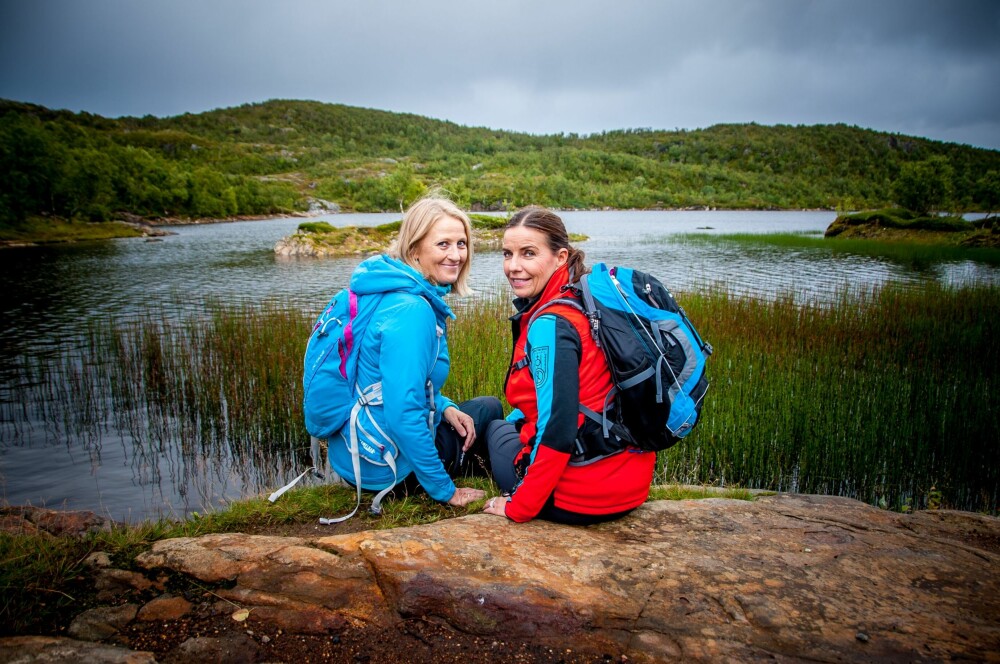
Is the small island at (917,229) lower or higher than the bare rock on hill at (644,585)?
higher

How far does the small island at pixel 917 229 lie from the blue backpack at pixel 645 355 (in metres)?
27.3

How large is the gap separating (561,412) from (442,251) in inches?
42.9

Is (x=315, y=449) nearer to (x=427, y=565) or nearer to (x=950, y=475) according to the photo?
(x=427, y=565)

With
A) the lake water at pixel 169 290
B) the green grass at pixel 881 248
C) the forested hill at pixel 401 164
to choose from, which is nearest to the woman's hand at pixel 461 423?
the lake water at pixel 169 290

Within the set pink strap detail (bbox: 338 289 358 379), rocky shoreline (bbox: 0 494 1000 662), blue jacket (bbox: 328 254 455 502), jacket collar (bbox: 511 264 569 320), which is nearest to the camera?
rocky shoreline (bbox: 0 494 1000 662)

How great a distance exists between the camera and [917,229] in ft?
86.4

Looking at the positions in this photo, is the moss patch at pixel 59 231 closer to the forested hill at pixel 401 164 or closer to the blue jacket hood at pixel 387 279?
the forested hill at pixel 401 164

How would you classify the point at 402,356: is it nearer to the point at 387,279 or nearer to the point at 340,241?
the point at 387,279

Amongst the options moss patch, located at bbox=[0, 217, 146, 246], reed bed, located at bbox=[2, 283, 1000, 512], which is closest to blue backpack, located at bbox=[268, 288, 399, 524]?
reed bed, located at bbox=[2, 283, 1000, 512]

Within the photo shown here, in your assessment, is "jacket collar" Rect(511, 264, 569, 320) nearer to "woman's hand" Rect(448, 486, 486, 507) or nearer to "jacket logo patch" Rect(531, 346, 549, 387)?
"jacket logo patch" Rect(531, 346, 549, 387)

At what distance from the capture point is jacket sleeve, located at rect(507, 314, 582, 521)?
2049 millimetres

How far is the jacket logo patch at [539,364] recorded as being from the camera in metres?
2.10

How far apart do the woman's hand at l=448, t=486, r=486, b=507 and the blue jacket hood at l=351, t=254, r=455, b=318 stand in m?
1.08

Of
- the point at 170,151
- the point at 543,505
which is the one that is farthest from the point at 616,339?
the point at 170,151
